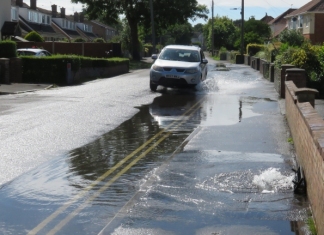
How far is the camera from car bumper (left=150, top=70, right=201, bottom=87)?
23.6 m

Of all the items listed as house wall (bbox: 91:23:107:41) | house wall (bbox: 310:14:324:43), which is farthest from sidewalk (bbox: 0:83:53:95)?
house wall (bbox: 91:23:107:41)

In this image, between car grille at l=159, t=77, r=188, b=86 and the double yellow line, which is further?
car grille at l=159, t=77, r=188, b=86

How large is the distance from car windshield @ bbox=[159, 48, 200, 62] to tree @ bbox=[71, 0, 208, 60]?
3833 centimetres

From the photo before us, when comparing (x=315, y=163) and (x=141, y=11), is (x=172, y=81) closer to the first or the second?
(x=315, y=163)

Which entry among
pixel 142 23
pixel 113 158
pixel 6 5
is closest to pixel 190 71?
pixel 113 158

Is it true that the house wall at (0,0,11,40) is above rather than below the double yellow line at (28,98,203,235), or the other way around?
above

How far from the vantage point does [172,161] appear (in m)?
10.5

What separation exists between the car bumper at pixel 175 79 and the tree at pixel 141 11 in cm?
4032

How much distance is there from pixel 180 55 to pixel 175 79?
2049 mm

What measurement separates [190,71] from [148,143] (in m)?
11.7

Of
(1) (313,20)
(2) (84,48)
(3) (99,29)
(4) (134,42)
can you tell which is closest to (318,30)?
(1) (313,20)

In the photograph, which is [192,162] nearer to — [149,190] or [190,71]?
[149,190]

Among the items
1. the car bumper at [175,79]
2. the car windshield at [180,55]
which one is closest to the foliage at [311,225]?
the car bumper at [175,79]

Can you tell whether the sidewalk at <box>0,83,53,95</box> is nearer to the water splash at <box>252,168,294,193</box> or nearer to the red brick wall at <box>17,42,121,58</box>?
the water splash at <box>252,168,294,193</box>
